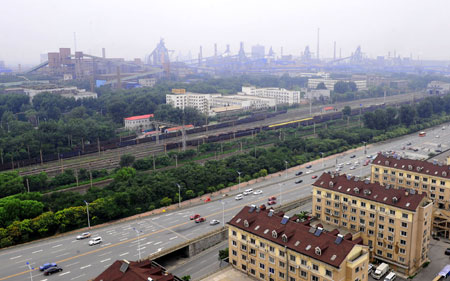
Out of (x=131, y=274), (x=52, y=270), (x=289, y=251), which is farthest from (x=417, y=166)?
(x=52, y=270)

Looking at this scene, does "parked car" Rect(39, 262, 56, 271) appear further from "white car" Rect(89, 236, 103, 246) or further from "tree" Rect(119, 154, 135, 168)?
"tree" Rect(119, 154, 135, 168)

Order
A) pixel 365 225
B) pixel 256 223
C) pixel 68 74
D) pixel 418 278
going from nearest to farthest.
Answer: pixel 256 223 → pixel 418 278 → pixel 365 225 → pixel 68 74

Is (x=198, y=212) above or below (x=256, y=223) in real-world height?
below

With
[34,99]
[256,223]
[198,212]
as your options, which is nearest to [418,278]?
[256,223]

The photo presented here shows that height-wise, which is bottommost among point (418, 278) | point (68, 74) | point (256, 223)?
point (418, 278)

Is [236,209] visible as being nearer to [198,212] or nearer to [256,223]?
[198,212]

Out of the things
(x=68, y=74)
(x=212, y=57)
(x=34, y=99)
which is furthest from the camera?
(x=212, y=57)

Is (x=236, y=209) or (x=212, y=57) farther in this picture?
(x=212, y=57)
